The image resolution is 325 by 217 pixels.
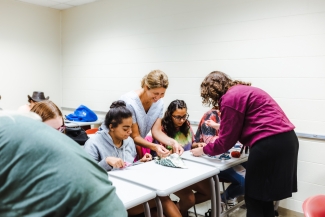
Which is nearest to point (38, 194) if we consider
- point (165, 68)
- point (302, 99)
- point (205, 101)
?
point (205, 101)

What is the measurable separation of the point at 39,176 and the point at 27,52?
16.5ft

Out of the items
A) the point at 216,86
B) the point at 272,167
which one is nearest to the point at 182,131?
the point at 216,86

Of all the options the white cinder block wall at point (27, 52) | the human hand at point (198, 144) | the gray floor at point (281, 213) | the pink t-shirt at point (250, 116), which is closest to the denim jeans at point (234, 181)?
the human hand at point (198, 144)

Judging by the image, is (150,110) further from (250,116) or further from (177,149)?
(250,116)

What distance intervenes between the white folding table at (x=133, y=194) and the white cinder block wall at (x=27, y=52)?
4040mm

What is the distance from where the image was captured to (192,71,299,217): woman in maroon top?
1885 millimetres

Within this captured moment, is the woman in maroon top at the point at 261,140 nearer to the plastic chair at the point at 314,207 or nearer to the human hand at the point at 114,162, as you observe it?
the plastic chair at the point at 314,207

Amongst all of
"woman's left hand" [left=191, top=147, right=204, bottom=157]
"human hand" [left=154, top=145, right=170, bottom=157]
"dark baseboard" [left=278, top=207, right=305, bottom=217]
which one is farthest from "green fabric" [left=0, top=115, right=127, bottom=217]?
"dark baseboard" [left=278, top=207, right=305, bottom=217]

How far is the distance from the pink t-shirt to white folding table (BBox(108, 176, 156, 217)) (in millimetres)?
695

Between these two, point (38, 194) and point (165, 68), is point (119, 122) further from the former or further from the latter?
point (165, 68)

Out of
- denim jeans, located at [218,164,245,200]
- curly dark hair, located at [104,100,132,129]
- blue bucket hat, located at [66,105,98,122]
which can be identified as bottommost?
denim jeans, located at [218,164,245,200]

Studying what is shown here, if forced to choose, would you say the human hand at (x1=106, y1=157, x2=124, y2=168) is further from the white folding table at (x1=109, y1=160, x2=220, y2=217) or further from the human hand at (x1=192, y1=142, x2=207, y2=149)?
the human hand at (x1=192, y1=142, x2=207, y2=149)

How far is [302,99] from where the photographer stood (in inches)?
Answer: 118

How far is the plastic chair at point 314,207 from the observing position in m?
1.31
